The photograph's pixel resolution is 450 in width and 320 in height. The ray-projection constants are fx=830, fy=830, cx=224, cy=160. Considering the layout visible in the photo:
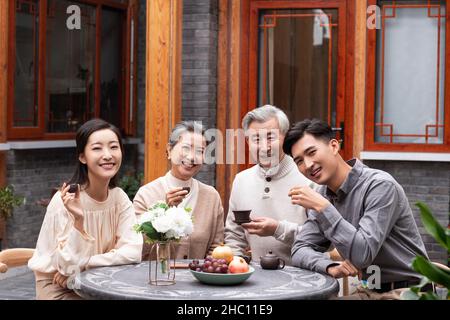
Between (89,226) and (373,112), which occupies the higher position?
(373,112)

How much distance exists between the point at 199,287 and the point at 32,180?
516 cm

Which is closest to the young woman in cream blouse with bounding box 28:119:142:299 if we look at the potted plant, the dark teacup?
the dark teacup

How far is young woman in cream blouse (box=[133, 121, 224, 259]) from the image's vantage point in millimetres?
4625

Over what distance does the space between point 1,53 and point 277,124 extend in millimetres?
4128

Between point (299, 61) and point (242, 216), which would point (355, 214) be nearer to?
point (242, 216)

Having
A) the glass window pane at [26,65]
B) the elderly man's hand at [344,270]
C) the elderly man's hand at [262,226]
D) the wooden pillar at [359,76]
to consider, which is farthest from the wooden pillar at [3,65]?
the elderly man's hand at [344,270]

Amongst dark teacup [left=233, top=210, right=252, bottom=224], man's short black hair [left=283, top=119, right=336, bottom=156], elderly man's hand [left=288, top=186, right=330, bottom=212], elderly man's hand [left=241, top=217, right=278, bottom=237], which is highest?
man's short black hair [left=283, top=119, right=336, bottom=156]

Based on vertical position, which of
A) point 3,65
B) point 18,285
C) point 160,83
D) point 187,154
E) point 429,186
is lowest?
point 18,285

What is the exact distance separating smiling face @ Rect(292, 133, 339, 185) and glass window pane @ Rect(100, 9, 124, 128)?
587cm

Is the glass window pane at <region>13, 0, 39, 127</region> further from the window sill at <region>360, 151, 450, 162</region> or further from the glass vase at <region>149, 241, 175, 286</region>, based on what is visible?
the glass vase at <region>149, 241, 175, 286</region>

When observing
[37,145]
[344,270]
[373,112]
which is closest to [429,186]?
[373,112]

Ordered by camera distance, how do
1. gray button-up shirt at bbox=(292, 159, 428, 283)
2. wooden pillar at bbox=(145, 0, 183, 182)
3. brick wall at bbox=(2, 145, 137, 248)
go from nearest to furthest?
gray button-up shirt at bbox=(292, 159, 428, 283), wooden pillar at bbox=(145, 0, 183, 182), brick wall at bbox=(2, 145, 137, 248)

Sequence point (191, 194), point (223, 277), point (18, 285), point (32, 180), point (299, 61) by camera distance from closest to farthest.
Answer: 1. point (223, 277)
2. point (191, 194)
3. point (18, 285)
4. point (299, 61)
5. point (32, 180)

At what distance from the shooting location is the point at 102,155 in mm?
4094
